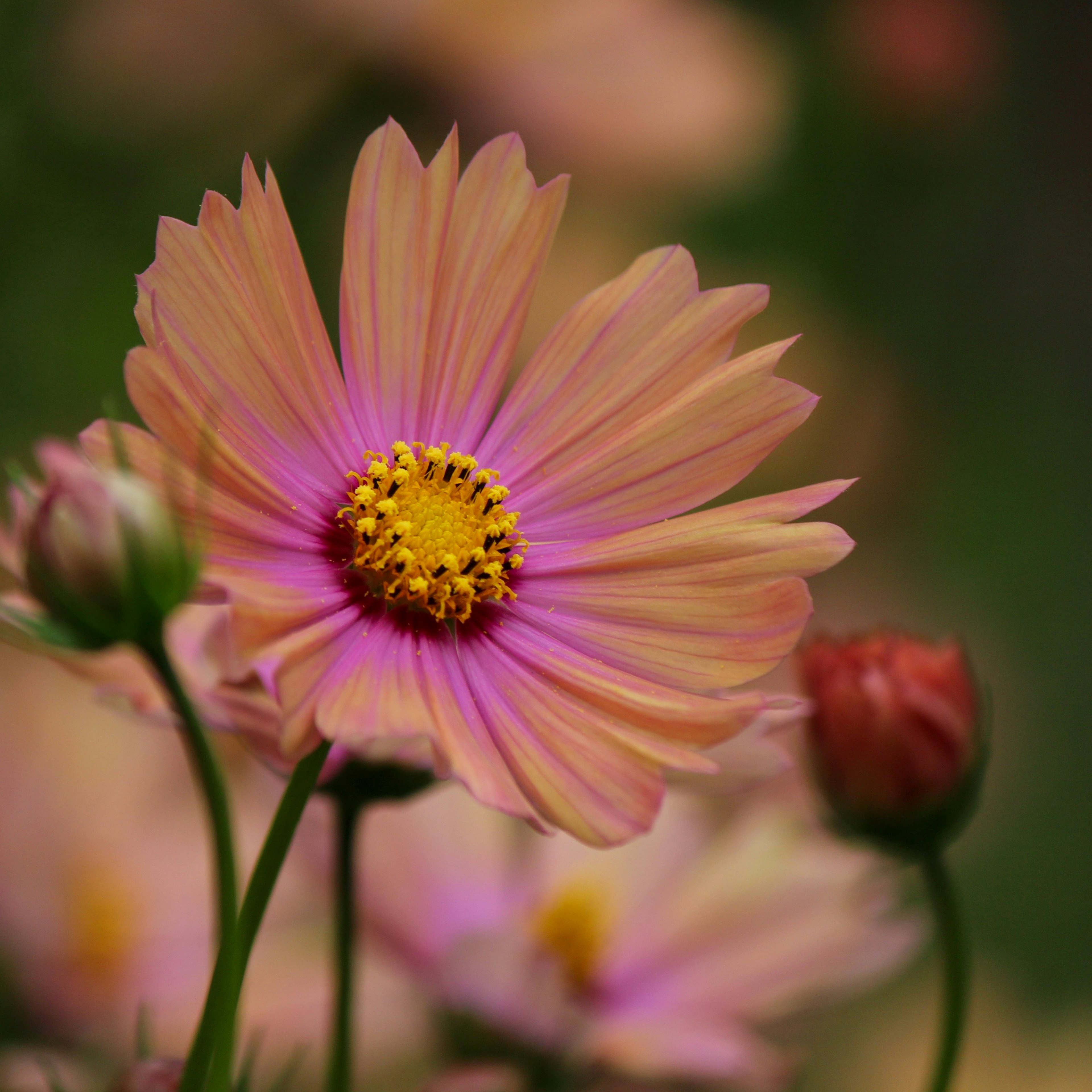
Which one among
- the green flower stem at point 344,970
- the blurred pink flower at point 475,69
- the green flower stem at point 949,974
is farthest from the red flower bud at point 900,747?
the blurred pink flower at point 475,69

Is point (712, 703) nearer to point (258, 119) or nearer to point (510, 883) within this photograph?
point (510, 883)

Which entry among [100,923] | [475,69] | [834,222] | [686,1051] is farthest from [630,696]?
[834,222]

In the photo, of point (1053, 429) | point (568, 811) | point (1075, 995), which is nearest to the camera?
Result: point (568, 811)

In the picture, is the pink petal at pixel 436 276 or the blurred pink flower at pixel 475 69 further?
the blurred pink flower at pixel 475 69

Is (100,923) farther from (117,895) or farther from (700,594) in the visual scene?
(700,594)

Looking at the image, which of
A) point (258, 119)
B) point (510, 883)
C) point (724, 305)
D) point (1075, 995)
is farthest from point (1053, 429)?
point (724, 305)

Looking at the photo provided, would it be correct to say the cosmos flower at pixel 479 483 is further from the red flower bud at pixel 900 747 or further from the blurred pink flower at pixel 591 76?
the blurred pink flower at pixel 591 76

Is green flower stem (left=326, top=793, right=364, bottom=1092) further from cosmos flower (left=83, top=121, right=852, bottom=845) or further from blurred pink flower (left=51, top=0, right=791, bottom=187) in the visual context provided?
blurred pink flower (left=51, top=0, right=791, bottom=187)
